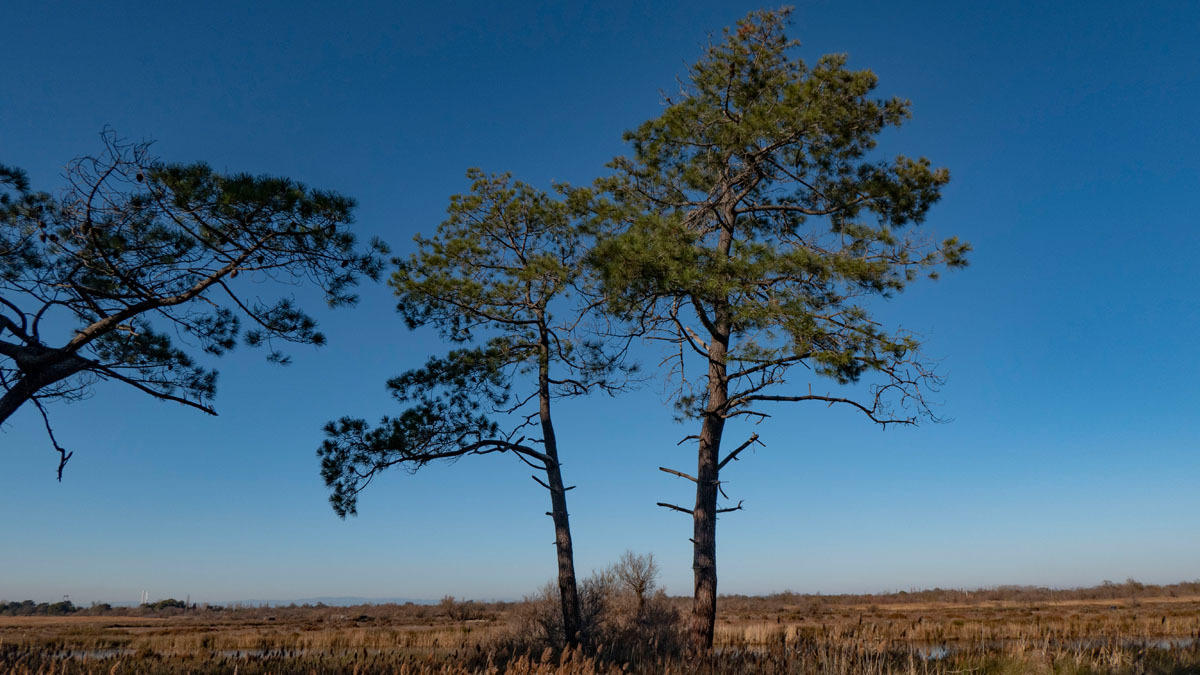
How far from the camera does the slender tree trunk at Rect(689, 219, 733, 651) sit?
10078 mm

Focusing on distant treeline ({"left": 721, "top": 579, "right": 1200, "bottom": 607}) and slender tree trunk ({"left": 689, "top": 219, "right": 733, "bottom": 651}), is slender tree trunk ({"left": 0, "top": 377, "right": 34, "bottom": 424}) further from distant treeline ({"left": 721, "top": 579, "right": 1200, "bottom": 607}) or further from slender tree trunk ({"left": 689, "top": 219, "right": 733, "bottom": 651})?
distant treeline ({"left": 721, "top": 579, "right": 1200, "bottom": 607})

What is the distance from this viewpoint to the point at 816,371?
32.3ft

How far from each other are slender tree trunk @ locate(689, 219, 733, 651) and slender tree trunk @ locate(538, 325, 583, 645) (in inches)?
124

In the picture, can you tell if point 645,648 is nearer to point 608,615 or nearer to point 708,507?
point 708,507

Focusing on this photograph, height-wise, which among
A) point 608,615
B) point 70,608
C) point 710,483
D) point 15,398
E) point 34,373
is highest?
point 34,373

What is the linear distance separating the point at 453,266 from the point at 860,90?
8787 millimetres

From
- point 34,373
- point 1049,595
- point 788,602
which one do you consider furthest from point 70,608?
point 1049,595

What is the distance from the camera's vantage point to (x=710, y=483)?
10.6m

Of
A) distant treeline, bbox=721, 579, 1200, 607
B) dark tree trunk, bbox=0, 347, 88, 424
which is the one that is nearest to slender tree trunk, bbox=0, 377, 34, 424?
dark tree trunk, bbox=0, 347, 88, 424

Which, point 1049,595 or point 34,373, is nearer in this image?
point 34,373

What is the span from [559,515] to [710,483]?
13.5 ft

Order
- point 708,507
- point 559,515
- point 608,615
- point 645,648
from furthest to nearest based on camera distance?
1. point 608,615
2. point 559,515
3. point 708,507
4. point 645,648

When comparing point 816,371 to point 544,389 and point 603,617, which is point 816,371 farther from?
point 603,617

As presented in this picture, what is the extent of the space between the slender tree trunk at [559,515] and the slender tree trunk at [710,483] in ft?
10.3
